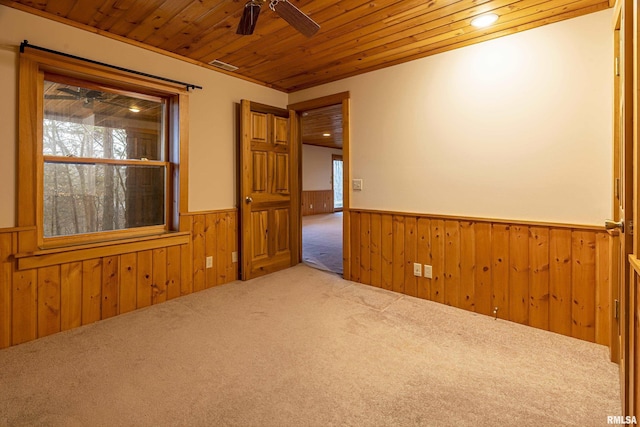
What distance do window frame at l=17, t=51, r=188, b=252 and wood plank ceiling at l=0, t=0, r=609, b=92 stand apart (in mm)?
359

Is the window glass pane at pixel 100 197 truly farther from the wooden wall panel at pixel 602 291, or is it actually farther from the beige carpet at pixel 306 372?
the wooden wall panel at pixel 602 291

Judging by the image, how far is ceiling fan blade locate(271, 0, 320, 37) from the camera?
172 centimetres

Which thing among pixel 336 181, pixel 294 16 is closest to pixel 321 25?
pixel 294 16

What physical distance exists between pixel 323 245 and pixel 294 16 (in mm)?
4180

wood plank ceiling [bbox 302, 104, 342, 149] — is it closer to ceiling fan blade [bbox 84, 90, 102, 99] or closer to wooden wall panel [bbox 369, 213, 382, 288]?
wooden wall panel [bbox 369, 213, 382, 288]

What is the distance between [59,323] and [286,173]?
2.70m

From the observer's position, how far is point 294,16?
183 centimetres

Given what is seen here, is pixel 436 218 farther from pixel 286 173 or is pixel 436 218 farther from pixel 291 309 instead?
pixel 286 173

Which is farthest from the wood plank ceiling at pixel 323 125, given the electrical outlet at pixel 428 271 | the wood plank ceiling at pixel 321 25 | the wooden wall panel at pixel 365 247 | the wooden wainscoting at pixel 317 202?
the electrical outlet at pixel 428 271

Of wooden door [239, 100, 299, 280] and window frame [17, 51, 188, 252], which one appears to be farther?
wooden door [239, 100, 299, 280]

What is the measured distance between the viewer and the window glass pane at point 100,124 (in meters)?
2.48

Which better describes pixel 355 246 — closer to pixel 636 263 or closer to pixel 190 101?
pixel 190 101

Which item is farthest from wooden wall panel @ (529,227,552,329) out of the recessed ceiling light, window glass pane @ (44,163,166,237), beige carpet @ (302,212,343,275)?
window glass pane @ (44,163,166,237)

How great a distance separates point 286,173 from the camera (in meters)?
4.16
